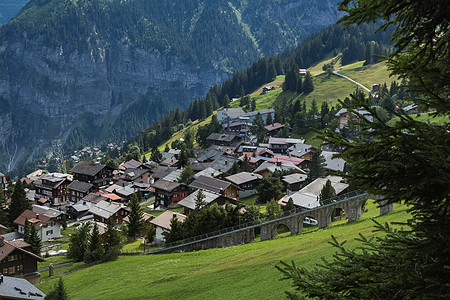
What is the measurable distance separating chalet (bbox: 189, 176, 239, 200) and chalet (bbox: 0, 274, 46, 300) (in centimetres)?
4303

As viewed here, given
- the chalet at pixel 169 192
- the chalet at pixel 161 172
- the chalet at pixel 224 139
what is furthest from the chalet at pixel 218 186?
the chalet at pixel 224 139

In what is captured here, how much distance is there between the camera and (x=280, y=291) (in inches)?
1112

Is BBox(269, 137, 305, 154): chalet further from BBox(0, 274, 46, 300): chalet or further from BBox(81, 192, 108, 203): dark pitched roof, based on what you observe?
BBox(0, 274, 46, 300): chalet

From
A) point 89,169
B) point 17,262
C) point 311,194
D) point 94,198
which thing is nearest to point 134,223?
point 17,262

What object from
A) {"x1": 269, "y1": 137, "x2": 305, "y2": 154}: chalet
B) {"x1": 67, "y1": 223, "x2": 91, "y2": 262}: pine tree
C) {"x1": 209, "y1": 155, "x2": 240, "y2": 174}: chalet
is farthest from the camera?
{"x1": 269, "y1": 137, "x2": 305, "y2": 154}: chalet

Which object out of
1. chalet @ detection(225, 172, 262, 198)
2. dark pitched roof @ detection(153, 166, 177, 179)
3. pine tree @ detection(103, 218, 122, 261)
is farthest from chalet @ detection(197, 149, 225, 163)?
pine tree @ detection(103, 218, 122, 261)

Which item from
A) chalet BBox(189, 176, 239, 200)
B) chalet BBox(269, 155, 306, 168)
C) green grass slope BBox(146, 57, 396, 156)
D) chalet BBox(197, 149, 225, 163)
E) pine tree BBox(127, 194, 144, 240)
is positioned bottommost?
pine tree BBox(127, 194, 144, 240)

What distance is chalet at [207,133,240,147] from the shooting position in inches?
5305

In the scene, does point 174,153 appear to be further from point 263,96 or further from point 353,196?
point 353,196

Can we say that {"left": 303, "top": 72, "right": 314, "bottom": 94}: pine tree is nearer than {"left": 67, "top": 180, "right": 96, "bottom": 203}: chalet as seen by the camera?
No

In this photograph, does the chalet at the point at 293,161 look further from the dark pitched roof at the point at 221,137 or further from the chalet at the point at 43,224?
the chalet at the point at 43,224

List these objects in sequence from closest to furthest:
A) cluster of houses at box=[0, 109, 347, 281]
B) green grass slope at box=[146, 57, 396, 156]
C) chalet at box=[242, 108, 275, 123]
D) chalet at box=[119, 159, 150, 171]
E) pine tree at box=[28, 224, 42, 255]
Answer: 1. pine tree at box=[28, 224, 42, 255]
2. cluster of houses at box=[0, 109, 347, 281]
3. chalet at box=[119, 159, 150, 171]
4. chalet at box=[242, 108, 275, 123]
5. green grass slope at box=[146, 57, 396, 156]

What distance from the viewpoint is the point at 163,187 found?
9388cm

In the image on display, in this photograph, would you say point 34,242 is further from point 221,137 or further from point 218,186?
point 221,137
